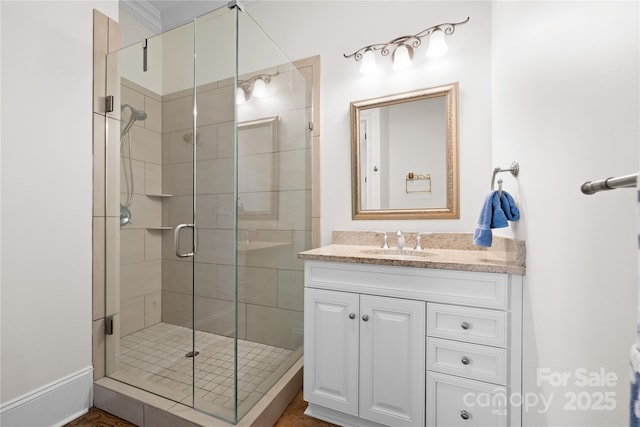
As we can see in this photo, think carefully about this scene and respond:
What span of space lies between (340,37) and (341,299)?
5.91 feet

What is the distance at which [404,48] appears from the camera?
178 cm

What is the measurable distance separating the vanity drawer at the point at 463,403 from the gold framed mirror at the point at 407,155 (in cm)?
91

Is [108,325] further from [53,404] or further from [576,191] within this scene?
[576,191]

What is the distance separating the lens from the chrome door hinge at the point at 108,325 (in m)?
1.66

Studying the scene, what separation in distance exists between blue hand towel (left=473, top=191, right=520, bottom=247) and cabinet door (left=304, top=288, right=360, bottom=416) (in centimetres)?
67

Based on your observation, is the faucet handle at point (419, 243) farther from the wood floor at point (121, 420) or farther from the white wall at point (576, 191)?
the wood floor at point (121, 420)

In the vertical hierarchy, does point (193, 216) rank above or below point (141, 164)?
below

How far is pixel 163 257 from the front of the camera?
1.86m

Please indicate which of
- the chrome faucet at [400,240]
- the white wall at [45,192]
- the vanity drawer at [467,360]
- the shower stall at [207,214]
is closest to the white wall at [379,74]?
the chrome faucet at [400,240]

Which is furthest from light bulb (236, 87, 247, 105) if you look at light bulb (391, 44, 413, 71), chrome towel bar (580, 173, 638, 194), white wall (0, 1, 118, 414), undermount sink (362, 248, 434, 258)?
chrome towel bar (580, 173, 638, 194)

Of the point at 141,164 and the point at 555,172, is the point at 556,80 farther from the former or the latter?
the point at 141,164

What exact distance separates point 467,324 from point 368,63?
5.44 ft

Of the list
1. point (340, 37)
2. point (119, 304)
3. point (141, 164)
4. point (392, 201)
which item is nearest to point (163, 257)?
point (119, 304)

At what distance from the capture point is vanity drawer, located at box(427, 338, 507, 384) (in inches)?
44.7
